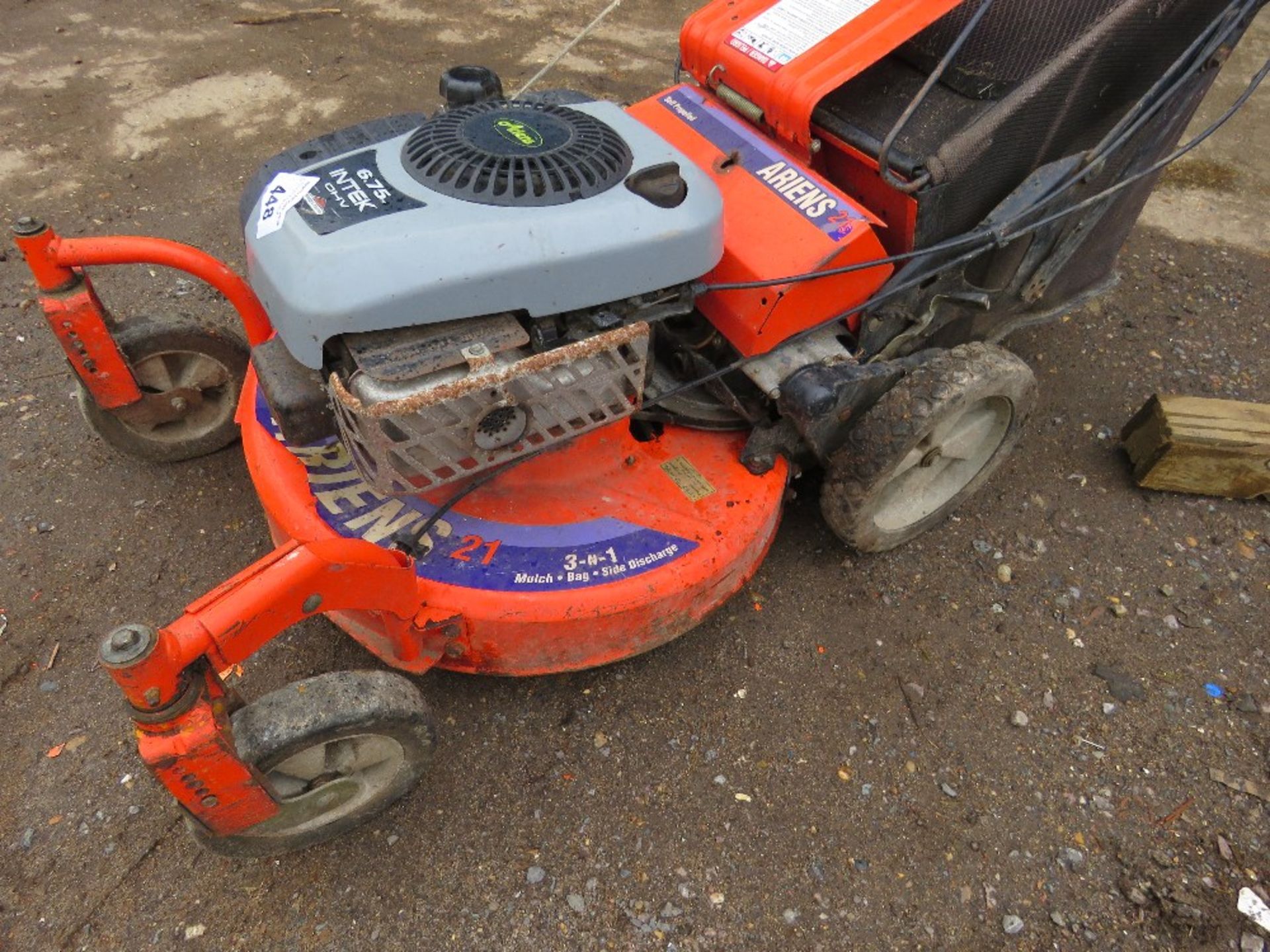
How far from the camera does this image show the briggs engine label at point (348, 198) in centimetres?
165

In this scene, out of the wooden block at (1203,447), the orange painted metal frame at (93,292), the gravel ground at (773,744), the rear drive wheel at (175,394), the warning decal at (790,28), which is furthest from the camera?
the wooden block at (1203,447)

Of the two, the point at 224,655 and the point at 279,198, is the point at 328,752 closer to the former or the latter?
the point at 224,655

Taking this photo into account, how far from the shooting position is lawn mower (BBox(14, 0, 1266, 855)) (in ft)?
5.29

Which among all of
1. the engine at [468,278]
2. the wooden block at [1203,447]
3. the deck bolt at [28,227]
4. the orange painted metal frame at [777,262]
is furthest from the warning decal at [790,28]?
the deck bolt at [28,227]

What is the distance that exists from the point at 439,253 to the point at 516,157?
28 centimetres

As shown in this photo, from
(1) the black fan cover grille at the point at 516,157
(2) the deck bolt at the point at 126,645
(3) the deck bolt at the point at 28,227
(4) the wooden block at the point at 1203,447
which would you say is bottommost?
(4) the wooden block at the point at 1203,447

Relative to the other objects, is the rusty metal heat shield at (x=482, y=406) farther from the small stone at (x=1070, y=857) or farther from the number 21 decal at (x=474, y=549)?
the small stone at (x=1070, y=857)

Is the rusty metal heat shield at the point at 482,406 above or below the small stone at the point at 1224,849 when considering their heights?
above

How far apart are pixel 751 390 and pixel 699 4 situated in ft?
15.6

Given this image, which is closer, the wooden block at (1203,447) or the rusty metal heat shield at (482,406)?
the rusty metal heat shield at (482,406)

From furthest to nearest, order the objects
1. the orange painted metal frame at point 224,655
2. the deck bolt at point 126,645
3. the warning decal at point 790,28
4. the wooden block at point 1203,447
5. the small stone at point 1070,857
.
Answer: the wooden block at point 1203,447 < the warning decal at point 790,28 < the small stone at point 1070,857 < the orange painted metal frame at point 224,655 < the deck bolt at point 126,645

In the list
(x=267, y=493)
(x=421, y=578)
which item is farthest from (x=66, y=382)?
(x=421, y=578)

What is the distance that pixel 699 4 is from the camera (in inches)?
239

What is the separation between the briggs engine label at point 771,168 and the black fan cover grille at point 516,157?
0.49 meters
